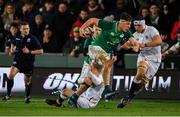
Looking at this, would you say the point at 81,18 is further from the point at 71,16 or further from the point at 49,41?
the point at 49,41

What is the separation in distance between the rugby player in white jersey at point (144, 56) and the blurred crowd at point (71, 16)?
2.97 meters

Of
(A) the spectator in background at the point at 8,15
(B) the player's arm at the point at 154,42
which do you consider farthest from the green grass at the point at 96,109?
(A) the spectator in background at the point at 8,15

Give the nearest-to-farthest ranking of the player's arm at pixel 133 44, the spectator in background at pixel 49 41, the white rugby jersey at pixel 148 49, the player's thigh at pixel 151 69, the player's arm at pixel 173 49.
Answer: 1. the player's arm at pixel 133 44
2. the white rugby jersey at pixel 148 49
3. the player's thigh at pixel 151 69
4. the player's arm at pixel 173 49
5. the spectator in background at pixel 49 41

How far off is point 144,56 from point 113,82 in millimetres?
2597

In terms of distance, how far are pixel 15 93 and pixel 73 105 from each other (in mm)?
4464

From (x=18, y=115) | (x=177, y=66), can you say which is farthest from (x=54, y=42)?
(x=18, y=115)

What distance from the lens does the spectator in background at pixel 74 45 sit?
20.1m

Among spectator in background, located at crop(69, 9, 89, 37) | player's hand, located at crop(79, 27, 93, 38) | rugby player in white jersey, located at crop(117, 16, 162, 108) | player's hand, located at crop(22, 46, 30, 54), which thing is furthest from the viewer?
spectator in background, located at crop(69, 9, 89, 37)

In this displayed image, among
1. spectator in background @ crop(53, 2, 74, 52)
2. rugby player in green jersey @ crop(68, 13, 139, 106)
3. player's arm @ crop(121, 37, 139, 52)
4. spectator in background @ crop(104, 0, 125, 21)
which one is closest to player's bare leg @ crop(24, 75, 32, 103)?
rugby player in green jersey @ crop(68, 13, 139, 106)

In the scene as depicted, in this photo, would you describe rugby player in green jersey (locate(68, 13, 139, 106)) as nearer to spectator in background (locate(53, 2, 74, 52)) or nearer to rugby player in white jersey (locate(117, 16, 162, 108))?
rugby player in white jersey (locate(117, 16, 162, 108))

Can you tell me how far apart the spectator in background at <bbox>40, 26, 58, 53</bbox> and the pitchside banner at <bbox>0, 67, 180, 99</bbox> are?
5.77 feet

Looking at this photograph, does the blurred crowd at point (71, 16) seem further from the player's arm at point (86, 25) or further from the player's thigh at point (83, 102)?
the player's arm at point (86, 25)

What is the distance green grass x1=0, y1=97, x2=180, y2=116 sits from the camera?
13922 mm

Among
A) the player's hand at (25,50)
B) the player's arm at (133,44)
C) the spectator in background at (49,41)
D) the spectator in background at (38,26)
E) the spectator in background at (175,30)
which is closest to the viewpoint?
the player's arm at (133,44)
